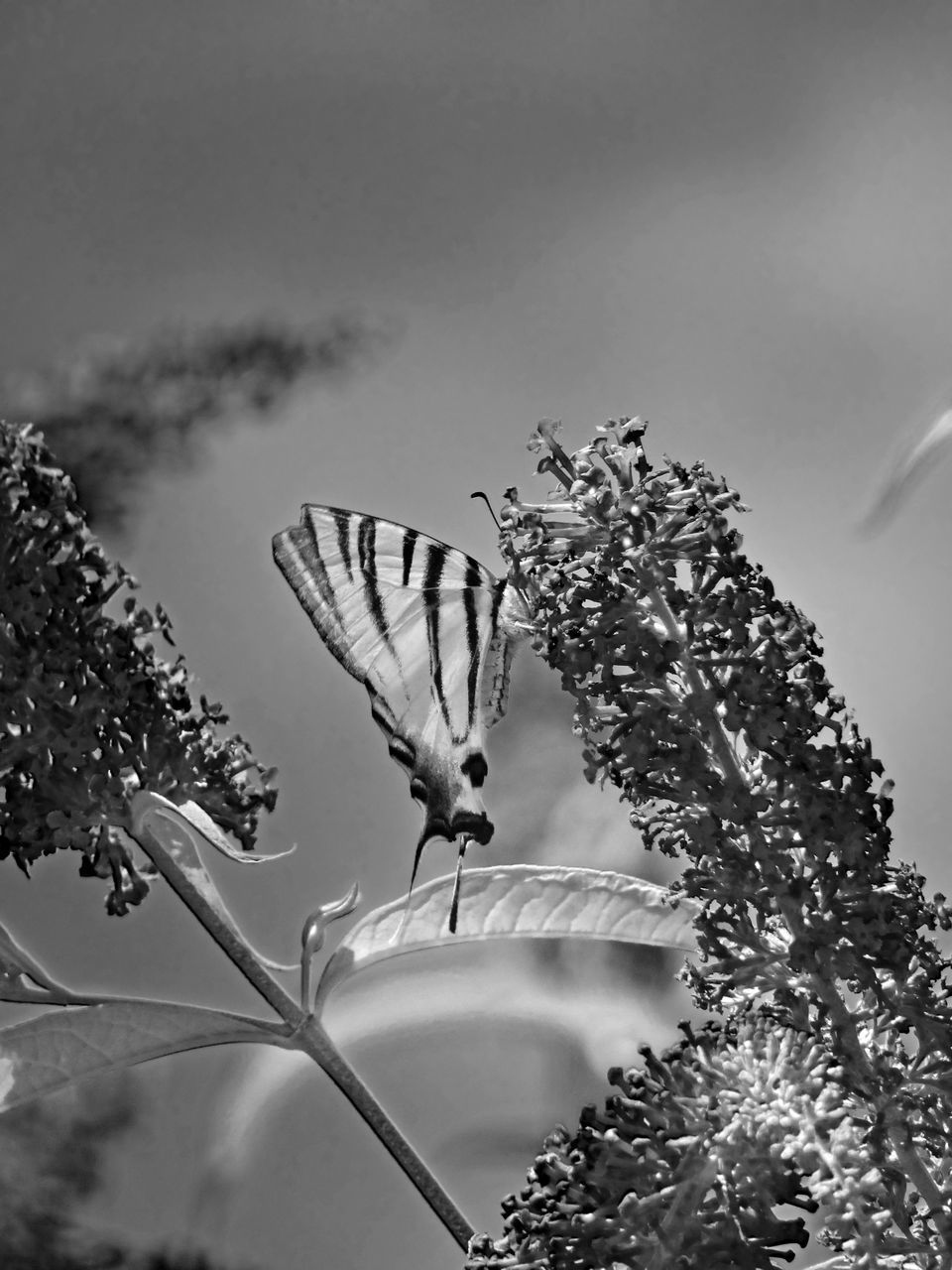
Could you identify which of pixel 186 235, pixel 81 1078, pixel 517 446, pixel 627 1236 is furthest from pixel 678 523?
pixel 186 235

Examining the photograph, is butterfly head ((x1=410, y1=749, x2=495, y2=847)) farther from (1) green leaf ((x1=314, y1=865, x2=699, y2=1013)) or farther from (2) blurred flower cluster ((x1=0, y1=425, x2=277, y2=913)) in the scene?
(2) blurred flower cluster ((x1=0, y1=425, x2=277, y2=913))

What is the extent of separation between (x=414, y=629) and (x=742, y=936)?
0.54 metres

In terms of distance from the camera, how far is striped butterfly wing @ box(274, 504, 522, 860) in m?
0.99

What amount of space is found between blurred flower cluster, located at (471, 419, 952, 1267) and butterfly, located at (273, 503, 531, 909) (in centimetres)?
40

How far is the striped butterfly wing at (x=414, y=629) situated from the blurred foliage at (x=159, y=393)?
0.24 m

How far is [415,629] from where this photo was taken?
41.6 inches

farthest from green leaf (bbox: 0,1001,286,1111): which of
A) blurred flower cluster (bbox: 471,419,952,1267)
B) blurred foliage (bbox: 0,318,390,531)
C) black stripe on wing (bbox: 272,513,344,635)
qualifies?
blurred foliage (bbox: 0,318,390,531)

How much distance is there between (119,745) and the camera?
71cm

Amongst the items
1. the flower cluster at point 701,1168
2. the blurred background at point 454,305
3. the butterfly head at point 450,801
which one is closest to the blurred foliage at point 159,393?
the blurred background at point 454,305

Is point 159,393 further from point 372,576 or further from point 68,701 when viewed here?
point 68,701

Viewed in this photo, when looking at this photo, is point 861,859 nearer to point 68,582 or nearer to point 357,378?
point 68,582

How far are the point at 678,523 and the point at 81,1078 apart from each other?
474 mm

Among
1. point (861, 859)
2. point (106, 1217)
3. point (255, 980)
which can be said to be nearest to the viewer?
point (861, 859)

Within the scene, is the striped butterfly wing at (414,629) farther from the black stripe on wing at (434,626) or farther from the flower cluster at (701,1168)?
the flower cluster at (701,1168)
